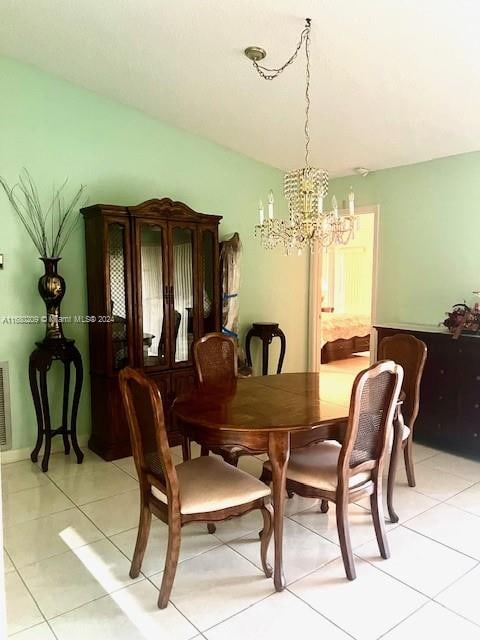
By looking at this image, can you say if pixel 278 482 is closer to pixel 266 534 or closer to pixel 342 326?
pixel 266 534

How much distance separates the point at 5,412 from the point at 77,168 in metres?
1.98

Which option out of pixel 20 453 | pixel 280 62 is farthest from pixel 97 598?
pixel 280 62

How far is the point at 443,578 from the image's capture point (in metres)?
2.18

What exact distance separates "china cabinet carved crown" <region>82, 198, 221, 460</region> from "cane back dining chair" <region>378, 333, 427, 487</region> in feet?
5.53

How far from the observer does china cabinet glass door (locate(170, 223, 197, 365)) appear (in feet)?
12.6

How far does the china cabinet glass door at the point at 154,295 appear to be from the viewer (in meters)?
3.69

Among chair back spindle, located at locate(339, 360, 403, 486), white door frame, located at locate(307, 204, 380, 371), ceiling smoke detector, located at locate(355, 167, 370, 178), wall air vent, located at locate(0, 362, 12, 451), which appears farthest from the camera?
white door frame, located at locate(307, 204, 380, 371)

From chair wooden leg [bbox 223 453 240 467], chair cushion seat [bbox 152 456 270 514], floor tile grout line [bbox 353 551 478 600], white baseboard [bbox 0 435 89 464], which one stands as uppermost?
chair cushion seat [bbox 152 456 270 514]

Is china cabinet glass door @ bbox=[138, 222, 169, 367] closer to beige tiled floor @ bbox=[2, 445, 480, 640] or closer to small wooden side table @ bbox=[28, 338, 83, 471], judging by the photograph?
small wooden side table @ bbox=[28, 338, 83, 471]

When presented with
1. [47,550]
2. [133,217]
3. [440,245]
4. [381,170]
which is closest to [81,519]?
[47,550]

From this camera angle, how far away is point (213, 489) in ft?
6.85

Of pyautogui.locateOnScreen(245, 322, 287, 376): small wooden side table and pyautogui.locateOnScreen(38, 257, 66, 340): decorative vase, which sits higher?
pyautogui.locateOnScreen(38, 257, 66, 340): decorative vase

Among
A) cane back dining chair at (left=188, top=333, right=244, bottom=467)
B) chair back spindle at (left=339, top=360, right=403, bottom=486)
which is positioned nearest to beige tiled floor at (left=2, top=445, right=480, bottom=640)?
chair back spindle at (left=339, top=360, right=403, bottom=486)

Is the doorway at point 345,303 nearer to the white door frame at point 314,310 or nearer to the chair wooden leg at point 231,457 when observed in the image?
the white door frame at point 314,310
